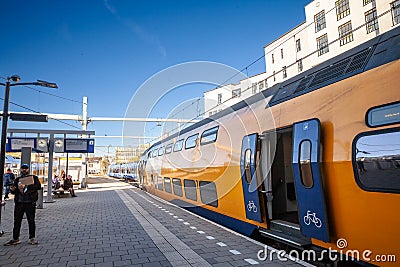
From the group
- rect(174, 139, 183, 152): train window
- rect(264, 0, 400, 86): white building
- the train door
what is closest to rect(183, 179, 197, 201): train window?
rect(174, 139, 183, 152): train window

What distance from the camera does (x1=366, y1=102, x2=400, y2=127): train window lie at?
2943mm

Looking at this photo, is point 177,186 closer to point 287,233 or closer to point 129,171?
point 287,233

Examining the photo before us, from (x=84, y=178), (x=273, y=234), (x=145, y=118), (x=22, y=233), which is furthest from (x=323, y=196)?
(x=84, y=178)

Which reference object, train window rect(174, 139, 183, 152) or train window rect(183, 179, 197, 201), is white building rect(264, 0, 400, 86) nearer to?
train window rect(174, 139, 183, 152)

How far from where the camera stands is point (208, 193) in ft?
25.4

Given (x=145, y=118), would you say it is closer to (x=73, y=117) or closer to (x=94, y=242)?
(x=73, y=117)

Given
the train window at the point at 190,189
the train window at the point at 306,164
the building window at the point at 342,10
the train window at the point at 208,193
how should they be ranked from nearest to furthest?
the train window at the point at 306,164 < the train window at the point at 208,193 < the train window at the point at 190,189 < the building window at the point at 342,10

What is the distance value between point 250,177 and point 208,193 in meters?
2.40

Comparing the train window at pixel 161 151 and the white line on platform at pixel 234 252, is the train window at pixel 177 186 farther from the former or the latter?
the white line on platform at pixel 234 252

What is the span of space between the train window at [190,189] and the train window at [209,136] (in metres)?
1.50

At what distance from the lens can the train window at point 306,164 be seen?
4023 millimetres

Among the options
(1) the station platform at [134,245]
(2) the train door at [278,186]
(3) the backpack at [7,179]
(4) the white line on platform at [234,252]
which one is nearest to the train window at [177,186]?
(1) the station platform at [134,245]

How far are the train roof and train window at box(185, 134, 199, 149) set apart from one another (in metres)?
3.72

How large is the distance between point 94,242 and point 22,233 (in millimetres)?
2384
